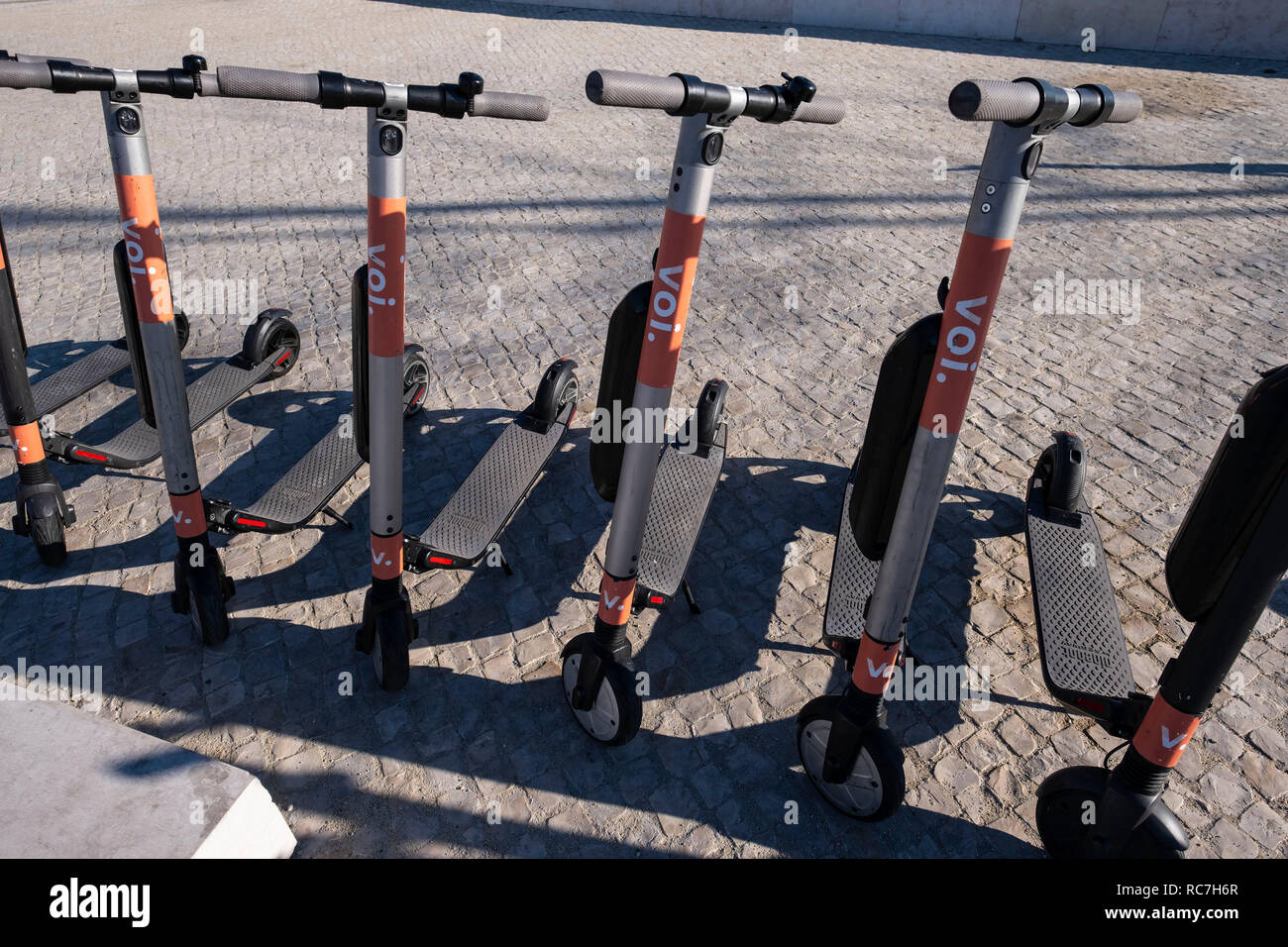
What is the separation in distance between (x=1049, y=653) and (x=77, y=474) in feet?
20.6

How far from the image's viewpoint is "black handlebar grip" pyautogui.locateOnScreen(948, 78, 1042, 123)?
2.39 metres

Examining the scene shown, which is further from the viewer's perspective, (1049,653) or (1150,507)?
(1150,507)

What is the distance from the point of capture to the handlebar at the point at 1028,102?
2.40m

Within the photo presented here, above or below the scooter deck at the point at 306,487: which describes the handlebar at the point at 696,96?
above

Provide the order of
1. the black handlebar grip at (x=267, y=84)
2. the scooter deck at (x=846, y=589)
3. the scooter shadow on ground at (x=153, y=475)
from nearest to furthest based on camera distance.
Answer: the black handlebar grip at (x=267, y=84), the scooter deck at (x=846, y=589), the scooter shadow on ground at (x=153, y=475)

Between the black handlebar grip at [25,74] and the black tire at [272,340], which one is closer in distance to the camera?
the black handlebar grip at [25,74]

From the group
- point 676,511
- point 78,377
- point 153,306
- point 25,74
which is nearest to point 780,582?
point 676,511

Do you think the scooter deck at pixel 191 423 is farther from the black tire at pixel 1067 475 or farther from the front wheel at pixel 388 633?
the black tire at pixel 1067 475

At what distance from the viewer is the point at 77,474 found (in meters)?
6.00

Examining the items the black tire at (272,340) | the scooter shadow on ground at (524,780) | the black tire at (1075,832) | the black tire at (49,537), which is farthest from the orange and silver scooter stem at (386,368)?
the black tire at (272,340)

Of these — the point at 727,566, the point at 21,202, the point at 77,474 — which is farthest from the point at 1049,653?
the point at 21,202

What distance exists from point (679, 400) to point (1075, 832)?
4.08m
